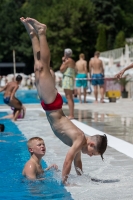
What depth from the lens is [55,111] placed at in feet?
19.0

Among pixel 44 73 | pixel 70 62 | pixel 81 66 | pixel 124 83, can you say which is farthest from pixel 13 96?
pixel 124 83

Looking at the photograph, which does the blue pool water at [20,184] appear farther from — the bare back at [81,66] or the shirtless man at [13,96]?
the bare back at [81,66]

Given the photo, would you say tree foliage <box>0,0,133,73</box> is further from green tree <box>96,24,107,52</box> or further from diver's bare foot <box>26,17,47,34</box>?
diver's bare foot <box>26,17,47,34</box>

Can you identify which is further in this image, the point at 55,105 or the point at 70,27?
the point at 70,27

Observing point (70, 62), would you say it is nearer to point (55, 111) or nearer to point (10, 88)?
point (10, 88)

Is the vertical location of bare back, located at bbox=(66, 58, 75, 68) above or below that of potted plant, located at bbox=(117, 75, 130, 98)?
above

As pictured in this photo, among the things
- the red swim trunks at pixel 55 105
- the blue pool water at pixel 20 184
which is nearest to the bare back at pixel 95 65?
the blue pool water at pixel 20 184

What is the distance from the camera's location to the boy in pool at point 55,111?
5.70 metres

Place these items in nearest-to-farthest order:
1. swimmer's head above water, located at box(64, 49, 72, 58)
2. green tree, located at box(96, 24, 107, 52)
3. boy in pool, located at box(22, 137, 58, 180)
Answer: boy in pool, located at box(22, 137, 58, 180), swimmer's head above water, located at box(64, 49, 72, 58), green tree, located at box(96, 24, 107, 52)

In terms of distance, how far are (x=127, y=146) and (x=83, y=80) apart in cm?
1051

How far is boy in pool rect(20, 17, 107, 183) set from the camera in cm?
570

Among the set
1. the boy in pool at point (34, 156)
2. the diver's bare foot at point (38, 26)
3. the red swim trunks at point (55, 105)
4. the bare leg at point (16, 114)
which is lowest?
the bare leg at point (16, 114)

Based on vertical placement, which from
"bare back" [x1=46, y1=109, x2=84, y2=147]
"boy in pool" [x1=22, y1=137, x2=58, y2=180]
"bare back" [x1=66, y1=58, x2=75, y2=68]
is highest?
"bare back" [x1=66, y1=58, x2=75, y2=68]

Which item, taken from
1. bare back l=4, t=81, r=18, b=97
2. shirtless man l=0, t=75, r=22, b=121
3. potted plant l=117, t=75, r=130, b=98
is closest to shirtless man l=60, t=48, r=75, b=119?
shirtless man l=0, t=75, r=22, b=121
